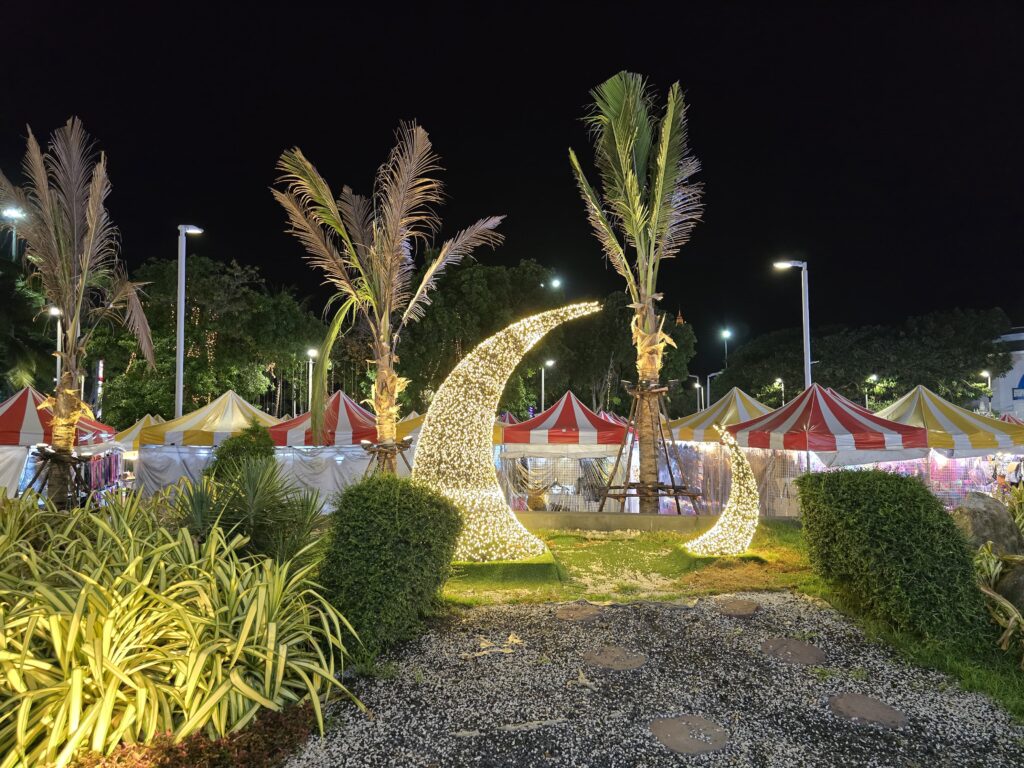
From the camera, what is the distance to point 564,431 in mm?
14750

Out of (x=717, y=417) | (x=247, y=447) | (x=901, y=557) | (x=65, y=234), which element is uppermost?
(x=65, y=234)

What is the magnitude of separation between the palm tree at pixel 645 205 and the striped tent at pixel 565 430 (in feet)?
11.9

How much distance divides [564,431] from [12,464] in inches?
459

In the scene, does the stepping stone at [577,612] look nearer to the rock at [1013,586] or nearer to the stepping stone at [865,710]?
the stepping stone at [865,710]

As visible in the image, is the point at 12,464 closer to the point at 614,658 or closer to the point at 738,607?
the point at 614,658

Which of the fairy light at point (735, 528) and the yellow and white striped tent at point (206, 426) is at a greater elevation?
the yellow and white striped tent at point (206, 426)

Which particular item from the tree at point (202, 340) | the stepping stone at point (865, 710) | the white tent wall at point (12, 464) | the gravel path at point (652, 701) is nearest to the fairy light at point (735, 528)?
the gravel path at point (652, 701)

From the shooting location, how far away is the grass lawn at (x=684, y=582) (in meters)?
4.56

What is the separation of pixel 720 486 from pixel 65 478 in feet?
41.1

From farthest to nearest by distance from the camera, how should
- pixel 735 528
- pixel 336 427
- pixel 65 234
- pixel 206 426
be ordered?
1. pixel 336 427
2. pixel 206 426
3. pixel 65 234
4. pixel 735 528

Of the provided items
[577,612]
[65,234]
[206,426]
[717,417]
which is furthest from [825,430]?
[206,426]

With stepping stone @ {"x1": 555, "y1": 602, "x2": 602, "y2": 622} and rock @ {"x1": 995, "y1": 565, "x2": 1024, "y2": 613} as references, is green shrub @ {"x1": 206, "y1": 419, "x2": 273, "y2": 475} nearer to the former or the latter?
stepping stone @ {"x1": 555, "y1": 602, "x2": 602, "y2": 622}

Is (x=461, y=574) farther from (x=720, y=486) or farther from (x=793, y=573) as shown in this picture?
(x=720, y=486)

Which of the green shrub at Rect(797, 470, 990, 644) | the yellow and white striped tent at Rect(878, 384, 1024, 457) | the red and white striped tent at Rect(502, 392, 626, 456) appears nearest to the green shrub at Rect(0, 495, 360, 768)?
the green shrub at Rect(797, 470, 990, 644)
